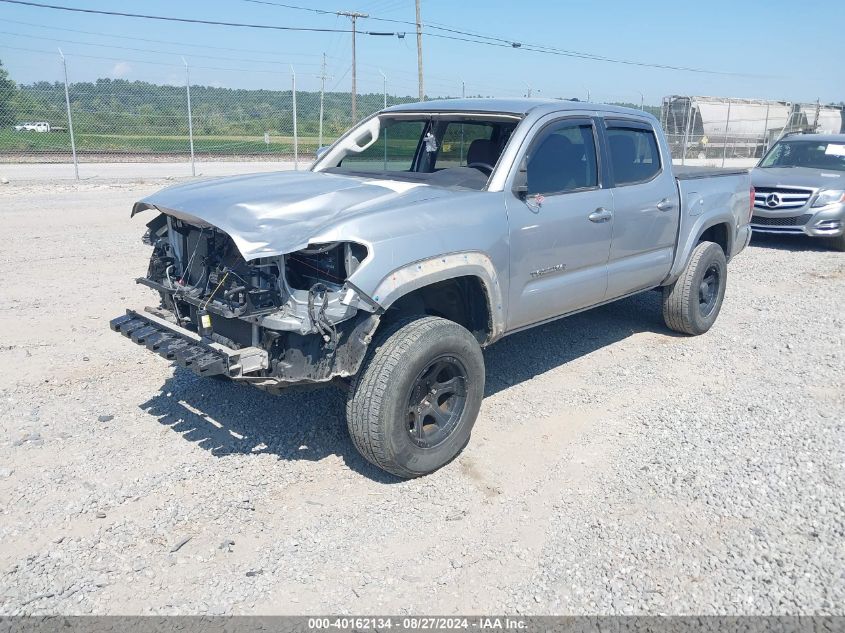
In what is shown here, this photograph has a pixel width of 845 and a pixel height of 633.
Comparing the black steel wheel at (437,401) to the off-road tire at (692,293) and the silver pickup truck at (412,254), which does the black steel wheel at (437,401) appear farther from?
the off-road tire at (692,293)

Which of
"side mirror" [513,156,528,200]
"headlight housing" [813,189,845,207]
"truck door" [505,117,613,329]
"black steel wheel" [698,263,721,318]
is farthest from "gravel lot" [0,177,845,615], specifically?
"headlight housing" [813,189,845,207]

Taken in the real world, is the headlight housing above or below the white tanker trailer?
below

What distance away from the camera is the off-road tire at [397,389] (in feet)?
12.0

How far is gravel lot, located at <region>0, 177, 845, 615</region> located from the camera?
122 inches

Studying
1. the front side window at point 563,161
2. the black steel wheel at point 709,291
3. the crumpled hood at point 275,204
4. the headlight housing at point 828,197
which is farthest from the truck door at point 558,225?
the headlight housing at point 828,197

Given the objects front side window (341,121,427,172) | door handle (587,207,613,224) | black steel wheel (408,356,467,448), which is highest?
front side window (341,121,427,172)

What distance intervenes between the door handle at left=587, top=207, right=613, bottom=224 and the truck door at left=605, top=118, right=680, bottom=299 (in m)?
0.10

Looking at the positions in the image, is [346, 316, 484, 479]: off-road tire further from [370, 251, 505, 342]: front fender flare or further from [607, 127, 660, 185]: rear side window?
[607, 127, 660, 185]: rear side window

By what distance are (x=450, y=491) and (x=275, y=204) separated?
183 cm

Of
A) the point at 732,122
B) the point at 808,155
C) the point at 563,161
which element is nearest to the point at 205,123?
the point at 808,155

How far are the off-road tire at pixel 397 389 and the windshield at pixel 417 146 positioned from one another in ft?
4.80

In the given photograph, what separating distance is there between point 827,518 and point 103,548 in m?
3.56

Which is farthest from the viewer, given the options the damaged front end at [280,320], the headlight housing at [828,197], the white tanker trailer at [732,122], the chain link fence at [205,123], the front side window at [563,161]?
the white tanker trailer at [732,122]

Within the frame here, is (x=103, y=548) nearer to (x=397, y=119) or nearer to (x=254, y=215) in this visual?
(x=254, y=215)
